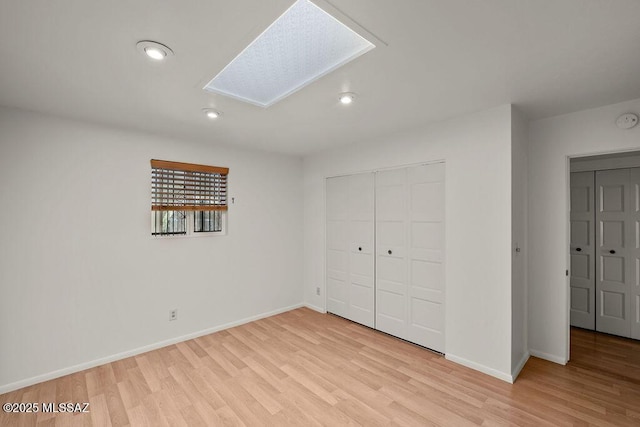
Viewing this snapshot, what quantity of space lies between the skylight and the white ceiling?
0.09 m

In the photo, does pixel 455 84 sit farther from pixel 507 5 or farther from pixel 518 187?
pixel 518 187

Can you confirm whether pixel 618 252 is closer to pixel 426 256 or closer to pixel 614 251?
pixel 614 251

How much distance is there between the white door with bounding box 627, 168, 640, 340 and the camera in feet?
11.1

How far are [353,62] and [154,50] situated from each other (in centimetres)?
119

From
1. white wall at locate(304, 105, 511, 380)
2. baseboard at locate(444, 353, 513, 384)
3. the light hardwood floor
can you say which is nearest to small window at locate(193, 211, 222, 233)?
the light hardwood floor

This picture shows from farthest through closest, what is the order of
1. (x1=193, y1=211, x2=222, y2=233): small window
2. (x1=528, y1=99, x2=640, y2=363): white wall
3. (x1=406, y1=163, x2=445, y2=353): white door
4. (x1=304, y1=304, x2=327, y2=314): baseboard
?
(x1=304, y1=304, x2=327, y2=314): baseboard < (x1=193, y1=211, x2=222, y2=233): small window < (x1=406, y1=163, x2=445, y2=353): white door < (x1=528, y1=99, x2=640, y2=363): white wall

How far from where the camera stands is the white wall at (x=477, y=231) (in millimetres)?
2578

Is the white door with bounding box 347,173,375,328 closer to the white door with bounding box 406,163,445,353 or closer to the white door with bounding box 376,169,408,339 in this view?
the white door with bounding box 376,169,408,339

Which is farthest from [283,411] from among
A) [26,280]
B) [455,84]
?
[455,84]

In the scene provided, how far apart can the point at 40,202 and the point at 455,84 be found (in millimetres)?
3761

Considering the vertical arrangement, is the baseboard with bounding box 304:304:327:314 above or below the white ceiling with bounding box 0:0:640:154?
below

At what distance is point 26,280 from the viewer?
2580mm

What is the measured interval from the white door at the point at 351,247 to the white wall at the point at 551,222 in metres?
1.75

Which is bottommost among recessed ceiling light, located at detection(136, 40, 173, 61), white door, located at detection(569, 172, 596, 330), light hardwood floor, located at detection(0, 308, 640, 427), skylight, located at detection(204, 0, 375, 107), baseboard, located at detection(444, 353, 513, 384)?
light hardwood floor, located at detection(0, 308, 640, 427)
